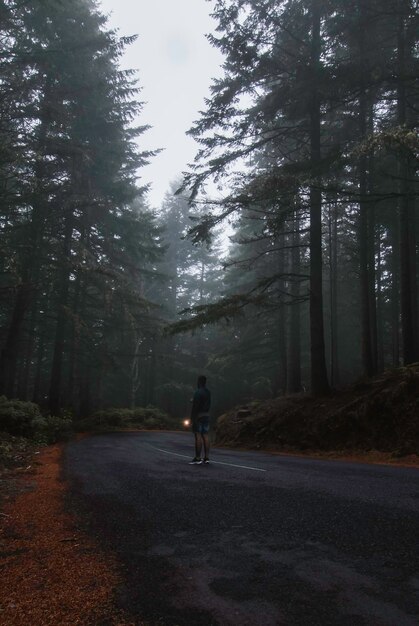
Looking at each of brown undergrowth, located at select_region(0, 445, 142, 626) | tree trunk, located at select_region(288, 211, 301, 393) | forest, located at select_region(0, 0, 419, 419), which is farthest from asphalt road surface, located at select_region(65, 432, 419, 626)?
tree trunk, located at select_region(288, 211, 301, 393)

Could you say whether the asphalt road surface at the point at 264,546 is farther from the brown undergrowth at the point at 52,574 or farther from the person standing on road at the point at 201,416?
the person standing on road at the point at 201,416

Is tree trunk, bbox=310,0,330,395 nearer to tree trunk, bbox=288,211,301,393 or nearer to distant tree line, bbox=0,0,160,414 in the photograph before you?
tree trunk, bbox=288,211,301,393

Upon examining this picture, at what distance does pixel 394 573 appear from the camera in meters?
2.88

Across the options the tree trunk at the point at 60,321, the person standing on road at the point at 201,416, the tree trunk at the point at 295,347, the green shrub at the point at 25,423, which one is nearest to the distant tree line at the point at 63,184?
the tree trunk at the point at 60,321

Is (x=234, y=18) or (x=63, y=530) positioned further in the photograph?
(x=234, y=18)

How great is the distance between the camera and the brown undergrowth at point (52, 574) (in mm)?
2592

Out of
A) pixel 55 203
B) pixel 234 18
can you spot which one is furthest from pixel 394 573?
pixel 55 203

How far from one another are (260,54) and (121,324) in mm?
16834

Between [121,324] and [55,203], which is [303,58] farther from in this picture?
[121,324]

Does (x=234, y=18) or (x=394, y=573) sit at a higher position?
(x=234, y=18)

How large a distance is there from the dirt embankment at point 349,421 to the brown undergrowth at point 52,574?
808cm

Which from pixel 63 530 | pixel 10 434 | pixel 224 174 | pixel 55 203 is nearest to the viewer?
pixel 63 530

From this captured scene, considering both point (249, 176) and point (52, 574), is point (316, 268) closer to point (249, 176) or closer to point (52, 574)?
point (249, 176)

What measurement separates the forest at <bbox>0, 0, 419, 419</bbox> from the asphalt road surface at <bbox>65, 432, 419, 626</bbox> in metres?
6.76
